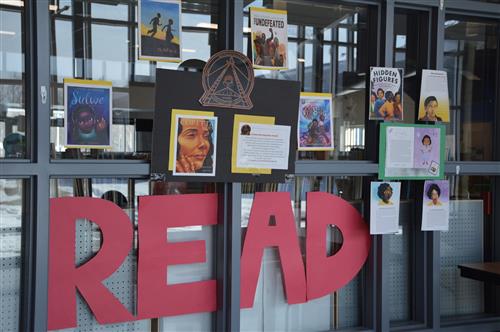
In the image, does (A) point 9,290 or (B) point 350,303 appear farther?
(B) point 350,303

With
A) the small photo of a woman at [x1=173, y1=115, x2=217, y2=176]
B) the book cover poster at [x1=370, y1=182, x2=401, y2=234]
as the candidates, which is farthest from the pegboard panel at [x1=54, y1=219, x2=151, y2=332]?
the book cover poster at [x1=370, y1=182, x2=401, y2=234]

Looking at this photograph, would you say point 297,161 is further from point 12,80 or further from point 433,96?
point 12,80

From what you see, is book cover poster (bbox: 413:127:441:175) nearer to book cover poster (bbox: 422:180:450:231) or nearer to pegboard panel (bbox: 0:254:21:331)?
book cover poster (bbox: 422:180:450:231)

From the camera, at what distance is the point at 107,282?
9.61 feet

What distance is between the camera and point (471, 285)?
12.3 feet

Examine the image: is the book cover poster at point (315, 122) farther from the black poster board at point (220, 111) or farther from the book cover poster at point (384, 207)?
the book cover poster at point (384, 207)

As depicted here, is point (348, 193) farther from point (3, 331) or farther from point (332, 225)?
point (3, 331)

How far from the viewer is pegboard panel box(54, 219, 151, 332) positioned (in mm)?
2881

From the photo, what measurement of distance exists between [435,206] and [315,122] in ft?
2.82

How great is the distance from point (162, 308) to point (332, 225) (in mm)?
1000

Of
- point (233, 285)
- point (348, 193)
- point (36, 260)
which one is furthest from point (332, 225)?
point (36, 260)

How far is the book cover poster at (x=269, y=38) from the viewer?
3117mm

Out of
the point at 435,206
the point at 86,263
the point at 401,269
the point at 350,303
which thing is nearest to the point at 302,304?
the point at 350,303

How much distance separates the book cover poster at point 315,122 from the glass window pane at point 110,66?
0.66 meters
